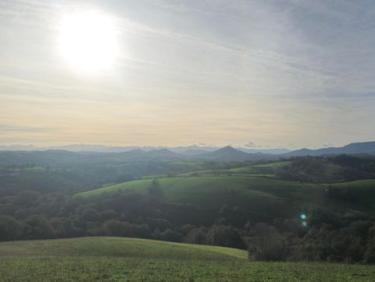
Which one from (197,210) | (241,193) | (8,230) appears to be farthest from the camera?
(241,193)

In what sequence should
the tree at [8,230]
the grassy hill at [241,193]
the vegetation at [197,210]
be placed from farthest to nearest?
1. the grassy hill at [241,193]
2. the vegetation at [197,210]
3. the tree at [8,230]

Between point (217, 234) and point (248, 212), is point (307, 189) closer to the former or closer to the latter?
point (248, 212)

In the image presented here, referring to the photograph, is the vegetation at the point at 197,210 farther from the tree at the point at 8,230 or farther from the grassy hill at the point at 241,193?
the grassy hill at the point at 241,193

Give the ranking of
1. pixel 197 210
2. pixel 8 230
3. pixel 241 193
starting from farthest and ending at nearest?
pixel 241 193
pixel 197 210
pixel 8 230

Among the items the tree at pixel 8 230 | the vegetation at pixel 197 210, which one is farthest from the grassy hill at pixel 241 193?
the tree at pixel 8 230

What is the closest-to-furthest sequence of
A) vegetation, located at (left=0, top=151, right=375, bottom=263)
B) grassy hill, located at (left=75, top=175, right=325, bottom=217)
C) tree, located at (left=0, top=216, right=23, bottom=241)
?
tree, located at (left=0, top=216, right=23, bottom=241), vegetation, located at (left=0, top=151, right=375, bottom=263), grassy hill, located at (left=75, top=175, right=325, bottom=217)

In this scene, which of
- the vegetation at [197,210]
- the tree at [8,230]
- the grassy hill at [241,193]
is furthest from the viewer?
the grassy hill at [241,193]

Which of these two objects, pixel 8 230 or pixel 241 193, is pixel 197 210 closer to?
pixel 241 193

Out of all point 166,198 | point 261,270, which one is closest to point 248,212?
point 166,198

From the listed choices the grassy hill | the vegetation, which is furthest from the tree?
the grassy hill

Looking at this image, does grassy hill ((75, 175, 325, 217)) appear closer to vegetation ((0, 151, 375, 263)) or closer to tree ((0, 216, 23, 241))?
vegetation ((0, 151, 375, 263))

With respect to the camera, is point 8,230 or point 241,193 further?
point 241,193

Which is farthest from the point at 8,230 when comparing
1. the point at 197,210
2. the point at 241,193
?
the point at 241,193

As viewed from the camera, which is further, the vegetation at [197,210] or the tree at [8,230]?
the vegetation at [197,210]
